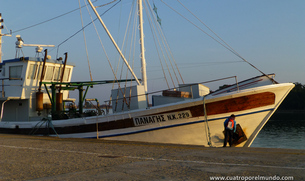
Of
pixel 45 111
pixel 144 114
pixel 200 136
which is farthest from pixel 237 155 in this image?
pixel 45 111

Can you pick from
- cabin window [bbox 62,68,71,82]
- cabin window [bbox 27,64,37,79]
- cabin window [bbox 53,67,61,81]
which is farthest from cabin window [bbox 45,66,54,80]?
cabin window [bbox 62,68,71,82]

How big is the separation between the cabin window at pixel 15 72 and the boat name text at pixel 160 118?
9.32 meters

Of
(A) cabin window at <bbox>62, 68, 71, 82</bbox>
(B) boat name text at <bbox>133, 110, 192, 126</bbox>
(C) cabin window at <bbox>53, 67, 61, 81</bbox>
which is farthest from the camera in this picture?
(A) cabin window at <bbox>62, 68, 71, 82</bbox>

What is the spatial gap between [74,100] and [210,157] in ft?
51.3

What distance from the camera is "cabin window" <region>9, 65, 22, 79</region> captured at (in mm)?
19531

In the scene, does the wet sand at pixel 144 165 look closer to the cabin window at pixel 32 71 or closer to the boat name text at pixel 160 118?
the boat name text at pixel 160 118

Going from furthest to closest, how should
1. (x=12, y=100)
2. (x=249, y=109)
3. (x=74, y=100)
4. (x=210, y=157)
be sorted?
1. (x=74, y=100)
2. (x=12, y=100)
3. (x=249, y=109)
4. (x=210, y=157)

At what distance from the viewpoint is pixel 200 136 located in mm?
13773

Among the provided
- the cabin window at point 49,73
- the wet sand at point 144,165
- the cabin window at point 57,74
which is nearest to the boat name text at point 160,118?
the wet sand at point 144,165

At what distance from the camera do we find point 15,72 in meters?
19.7

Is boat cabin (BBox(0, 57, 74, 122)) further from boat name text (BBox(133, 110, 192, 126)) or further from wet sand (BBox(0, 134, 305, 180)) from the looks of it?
wet sand (BBox(0, 134, 305, 180))

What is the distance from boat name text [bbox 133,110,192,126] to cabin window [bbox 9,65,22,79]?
932 centimetres

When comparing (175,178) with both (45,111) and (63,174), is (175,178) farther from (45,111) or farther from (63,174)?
(45,111)

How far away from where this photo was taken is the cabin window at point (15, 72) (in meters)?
19.5
